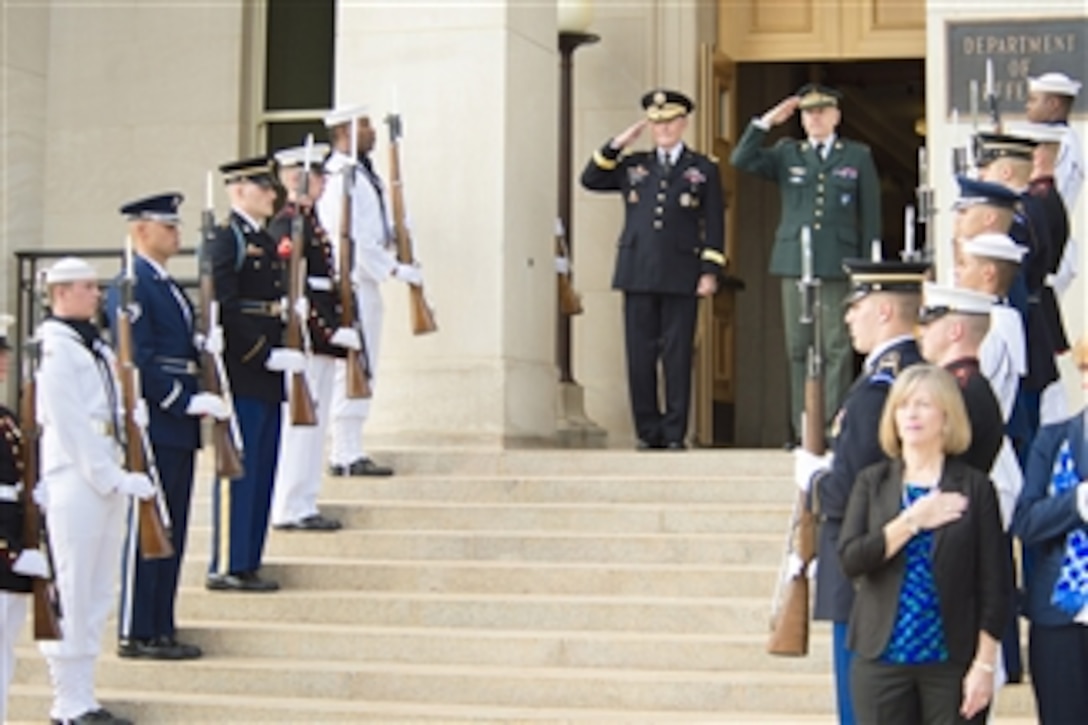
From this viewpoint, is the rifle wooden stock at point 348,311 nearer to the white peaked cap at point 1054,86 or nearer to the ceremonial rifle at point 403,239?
the ceremonial rifle at point 403,239

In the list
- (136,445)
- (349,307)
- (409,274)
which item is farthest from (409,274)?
(136,445)

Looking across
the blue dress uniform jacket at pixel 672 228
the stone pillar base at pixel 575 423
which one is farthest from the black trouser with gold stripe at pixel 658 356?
the stone pillar base at pixel 575 423

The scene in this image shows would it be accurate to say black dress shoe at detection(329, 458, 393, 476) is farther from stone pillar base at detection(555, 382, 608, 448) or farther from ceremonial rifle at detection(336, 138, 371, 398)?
stone pillar base at detection(555, 382, 608, 448)

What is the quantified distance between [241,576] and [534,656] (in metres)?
1.69

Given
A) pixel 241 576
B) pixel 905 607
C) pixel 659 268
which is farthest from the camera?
pixel 659 268

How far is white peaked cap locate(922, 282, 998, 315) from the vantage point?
25.0 feet

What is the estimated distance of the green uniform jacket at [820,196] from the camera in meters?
13.1

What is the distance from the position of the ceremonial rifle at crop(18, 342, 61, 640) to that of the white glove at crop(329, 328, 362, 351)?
9.33ft

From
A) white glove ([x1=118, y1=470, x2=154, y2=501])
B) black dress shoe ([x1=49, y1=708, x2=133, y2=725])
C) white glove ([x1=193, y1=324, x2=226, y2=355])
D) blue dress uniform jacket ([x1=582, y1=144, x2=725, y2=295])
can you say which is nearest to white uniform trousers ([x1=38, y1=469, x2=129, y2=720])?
black dress shoe ([x1=49, y1=708, x2=133, y2=725])

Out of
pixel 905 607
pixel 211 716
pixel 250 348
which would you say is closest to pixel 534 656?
pixel 211 716

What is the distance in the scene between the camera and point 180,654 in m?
10.5

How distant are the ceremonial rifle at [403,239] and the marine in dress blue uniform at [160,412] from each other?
2465 millimetres

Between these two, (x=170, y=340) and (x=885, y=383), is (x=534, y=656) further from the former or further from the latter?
(x=885, y=383)

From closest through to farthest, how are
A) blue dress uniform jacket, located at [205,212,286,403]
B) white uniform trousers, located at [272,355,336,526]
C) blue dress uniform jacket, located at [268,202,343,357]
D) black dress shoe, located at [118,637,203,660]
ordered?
black dress shoe, located at [118,637,203,660] < blue dress uniform jacket, located at [205,212,286,403] < white uniform trousers, located at [272,355,336,526] < blue dress uniform jacket, located at [268,202,343,357]
